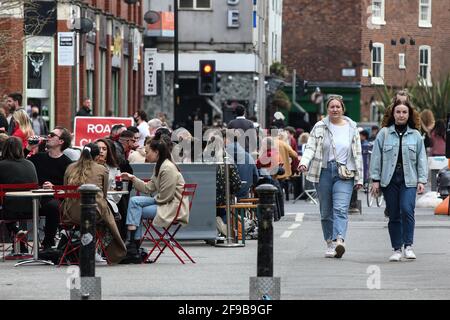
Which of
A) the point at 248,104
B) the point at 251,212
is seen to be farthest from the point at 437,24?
the point at 251,212

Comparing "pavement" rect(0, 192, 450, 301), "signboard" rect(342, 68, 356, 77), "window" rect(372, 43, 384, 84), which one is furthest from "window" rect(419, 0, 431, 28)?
"pavement" rect(0, 192, 450, 301)

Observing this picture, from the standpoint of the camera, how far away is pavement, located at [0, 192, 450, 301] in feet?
44.5

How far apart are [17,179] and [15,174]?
0.07 meters

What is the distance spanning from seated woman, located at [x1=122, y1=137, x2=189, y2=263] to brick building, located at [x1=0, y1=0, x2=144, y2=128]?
10.5 meters

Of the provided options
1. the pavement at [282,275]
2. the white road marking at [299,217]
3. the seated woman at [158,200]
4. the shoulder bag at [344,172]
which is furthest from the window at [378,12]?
the seated woman at [158,200]

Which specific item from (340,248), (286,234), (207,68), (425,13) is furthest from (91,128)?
(425,13)

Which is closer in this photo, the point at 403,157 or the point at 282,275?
the point at 282,275

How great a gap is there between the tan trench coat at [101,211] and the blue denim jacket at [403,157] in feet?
9.75

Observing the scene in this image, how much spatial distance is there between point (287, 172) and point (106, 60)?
18.5 meters

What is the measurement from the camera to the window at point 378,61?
8456 cm

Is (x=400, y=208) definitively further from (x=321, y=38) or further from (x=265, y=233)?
(x=321, y=38)

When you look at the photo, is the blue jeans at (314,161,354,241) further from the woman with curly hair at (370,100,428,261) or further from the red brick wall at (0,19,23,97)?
the red brick wall at (0,19,23,97)

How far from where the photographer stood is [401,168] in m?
17.2

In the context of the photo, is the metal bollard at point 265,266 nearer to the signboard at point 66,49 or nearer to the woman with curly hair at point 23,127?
the woman with curly hair at point 23,127
